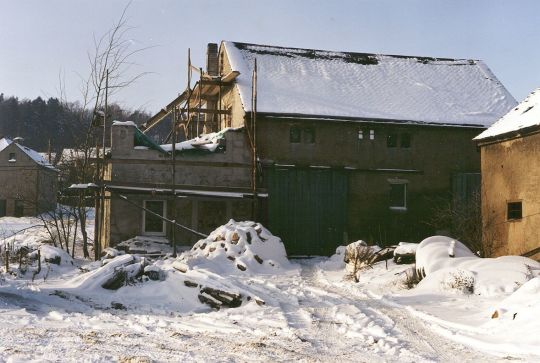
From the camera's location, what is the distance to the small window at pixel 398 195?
21547 mm

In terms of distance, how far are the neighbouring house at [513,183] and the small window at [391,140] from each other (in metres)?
6.41

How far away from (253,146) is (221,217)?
2930 mm

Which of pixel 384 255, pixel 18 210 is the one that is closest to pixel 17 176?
pixel 18 210

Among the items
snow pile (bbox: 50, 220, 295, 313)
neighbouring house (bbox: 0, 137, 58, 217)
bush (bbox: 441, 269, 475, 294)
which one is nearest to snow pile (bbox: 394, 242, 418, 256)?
bush (bbox: 441, 269, 475, 294)

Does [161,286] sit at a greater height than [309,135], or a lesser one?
lesser

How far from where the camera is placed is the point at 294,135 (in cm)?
2108

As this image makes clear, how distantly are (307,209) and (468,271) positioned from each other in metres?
10.2

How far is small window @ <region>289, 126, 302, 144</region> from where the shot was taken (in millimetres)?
21000

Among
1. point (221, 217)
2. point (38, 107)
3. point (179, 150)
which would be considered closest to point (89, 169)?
point (179, 150)

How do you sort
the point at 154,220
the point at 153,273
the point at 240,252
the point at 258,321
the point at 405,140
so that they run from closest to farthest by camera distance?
the point at 258,321 < the point at 153,273 < the point at 240,252 < the point at 154,220 < the point at 405,140

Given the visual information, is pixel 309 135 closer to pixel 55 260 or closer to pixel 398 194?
pixel 398 194

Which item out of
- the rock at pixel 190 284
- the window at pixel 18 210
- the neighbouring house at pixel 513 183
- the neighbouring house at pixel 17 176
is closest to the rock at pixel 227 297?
the rock at pixel 190 284

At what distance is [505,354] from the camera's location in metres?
6.36

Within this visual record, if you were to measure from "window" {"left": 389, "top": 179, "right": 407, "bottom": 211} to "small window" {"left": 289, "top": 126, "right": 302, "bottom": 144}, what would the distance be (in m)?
4.26
